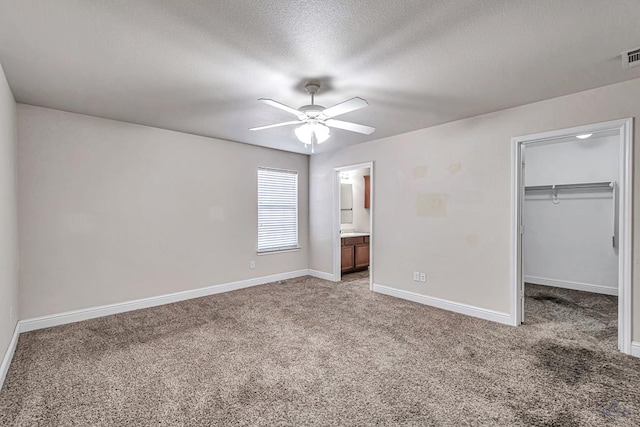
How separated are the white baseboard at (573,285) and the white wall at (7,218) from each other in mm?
6967

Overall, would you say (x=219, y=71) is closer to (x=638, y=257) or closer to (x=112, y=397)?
(x=112, y=397)

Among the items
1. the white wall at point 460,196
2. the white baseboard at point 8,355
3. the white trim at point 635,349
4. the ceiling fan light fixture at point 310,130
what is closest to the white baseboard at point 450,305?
the white wall at point 460,196

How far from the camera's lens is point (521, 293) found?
137 inches

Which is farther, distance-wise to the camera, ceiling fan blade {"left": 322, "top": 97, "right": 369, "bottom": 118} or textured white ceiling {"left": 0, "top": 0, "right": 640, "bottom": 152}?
ceiling fan blade {"left": 322, "top": 97, "right": 369, "bottom": 118}

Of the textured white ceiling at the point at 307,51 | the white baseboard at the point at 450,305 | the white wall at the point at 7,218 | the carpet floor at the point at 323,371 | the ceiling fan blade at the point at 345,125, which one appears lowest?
the carpet floor at the point at 323,371

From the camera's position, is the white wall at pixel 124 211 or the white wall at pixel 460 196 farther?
the white wall at pixel 124 211

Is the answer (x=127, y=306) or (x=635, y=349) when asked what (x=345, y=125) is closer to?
(x=635, y=349)

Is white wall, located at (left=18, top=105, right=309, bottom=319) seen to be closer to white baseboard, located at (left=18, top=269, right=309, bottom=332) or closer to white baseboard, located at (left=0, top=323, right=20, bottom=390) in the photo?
white baseboard, located at (left=18, top=269, right=309, bottom=332)

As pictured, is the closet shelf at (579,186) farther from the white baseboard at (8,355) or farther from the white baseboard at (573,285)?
the white baseboard at (8,355)

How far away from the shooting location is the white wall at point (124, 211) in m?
3.38

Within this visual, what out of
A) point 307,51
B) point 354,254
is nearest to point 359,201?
point 354,254

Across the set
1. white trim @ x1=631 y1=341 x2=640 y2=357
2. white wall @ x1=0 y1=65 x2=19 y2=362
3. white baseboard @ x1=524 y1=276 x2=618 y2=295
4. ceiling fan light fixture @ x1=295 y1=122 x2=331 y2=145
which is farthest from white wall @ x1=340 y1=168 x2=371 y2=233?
white wall @ x1=0 y1=65 x2=19 y2=362

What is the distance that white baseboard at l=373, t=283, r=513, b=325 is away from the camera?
139 inches

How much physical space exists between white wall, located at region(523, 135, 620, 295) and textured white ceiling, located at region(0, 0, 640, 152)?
8.88 feet
